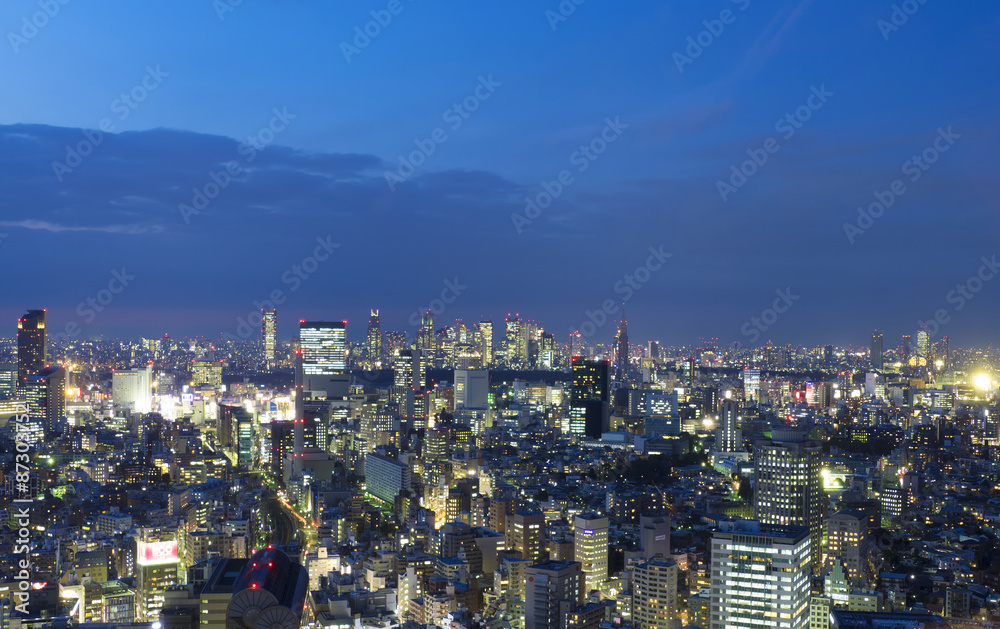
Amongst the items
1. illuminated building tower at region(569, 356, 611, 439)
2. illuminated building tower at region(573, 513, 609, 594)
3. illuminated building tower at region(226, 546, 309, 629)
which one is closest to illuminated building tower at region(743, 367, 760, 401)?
illuminated building tower at region(569, 356, 611, 439)

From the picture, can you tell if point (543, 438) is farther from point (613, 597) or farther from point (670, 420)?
point (613, 597)

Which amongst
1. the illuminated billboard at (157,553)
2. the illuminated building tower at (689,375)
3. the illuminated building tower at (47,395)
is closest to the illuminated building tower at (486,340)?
the illuminated building tower at (689,375)

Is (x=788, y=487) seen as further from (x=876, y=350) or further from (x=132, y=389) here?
(x=876, y=350)

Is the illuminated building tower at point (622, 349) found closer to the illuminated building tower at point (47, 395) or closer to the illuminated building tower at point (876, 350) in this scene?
the illuminated building tower at point (876, 350)

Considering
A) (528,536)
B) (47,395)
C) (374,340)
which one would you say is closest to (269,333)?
(374,340)

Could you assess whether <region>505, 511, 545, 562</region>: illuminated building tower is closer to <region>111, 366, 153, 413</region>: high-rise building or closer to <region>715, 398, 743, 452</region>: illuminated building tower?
<region>715, 398, 743, 452</region>: illuminated building tower
